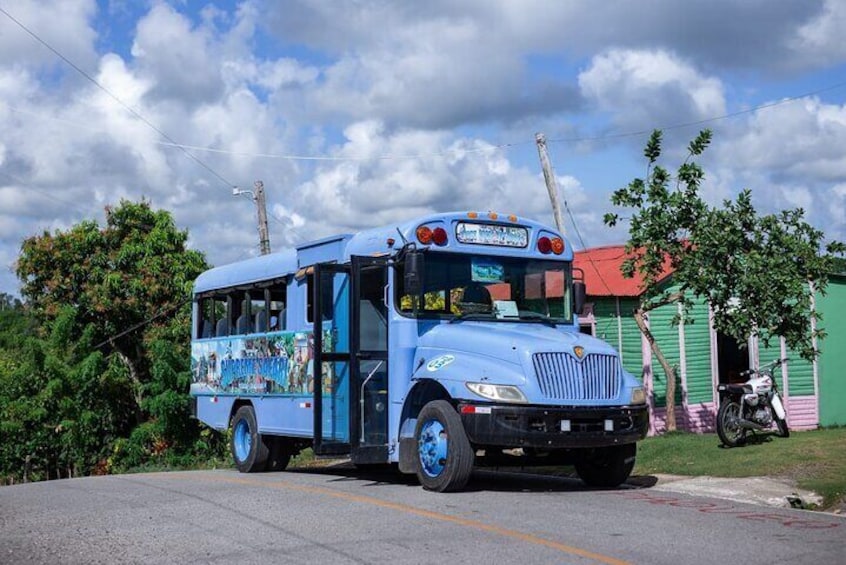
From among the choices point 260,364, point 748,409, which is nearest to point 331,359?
point 260,364

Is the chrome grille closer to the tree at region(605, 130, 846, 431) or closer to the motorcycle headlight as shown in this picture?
the motorcycle headlight

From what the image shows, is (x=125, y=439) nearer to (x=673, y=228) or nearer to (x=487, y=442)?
(x=673, y=228)

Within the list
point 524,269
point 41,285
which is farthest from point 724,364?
point 41,285

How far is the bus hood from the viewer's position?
1104cm

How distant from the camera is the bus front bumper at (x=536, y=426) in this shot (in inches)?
425

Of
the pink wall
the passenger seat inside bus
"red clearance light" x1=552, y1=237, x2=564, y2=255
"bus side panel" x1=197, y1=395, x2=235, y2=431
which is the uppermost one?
"red clearance light" x1=552, y1=237, x2=564, y2=255

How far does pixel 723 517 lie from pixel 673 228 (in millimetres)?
8190

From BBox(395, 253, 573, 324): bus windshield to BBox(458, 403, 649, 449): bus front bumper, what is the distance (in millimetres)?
1565

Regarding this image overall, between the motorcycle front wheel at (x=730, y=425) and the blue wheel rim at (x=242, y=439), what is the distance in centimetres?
683

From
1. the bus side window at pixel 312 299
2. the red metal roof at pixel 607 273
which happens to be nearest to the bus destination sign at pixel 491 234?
the bus side window at pixel 312 299

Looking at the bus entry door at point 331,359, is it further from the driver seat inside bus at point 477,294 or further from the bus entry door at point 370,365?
the driver seat inside bus at point 477,294

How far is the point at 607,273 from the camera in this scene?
22.2m

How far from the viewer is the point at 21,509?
1123 cm

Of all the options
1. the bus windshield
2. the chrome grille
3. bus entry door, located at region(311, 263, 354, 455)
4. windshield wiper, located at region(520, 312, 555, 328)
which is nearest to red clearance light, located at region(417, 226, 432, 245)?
the bus windshield
